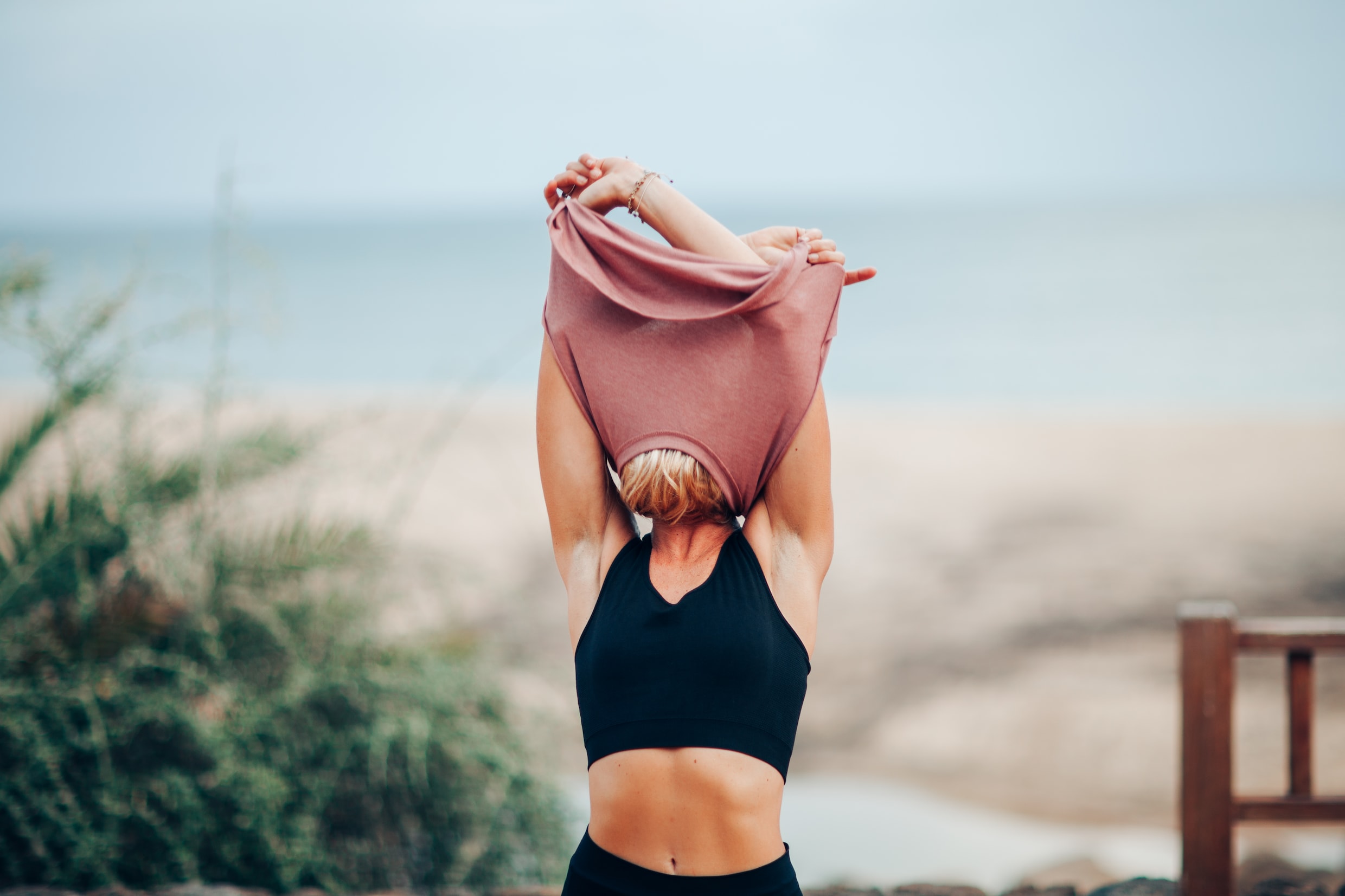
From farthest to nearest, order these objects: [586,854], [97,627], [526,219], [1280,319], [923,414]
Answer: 1. [526,219]
2. [1280,319]
3. [923,414]
4. [97,627]
5. [586,854]

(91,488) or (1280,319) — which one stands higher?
(1280,319)

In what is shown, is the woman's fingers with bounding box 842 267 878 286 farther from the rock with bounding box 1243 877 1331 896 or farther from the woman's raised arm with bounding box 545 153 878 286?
the rock with bounding box 1243 877 1331 896

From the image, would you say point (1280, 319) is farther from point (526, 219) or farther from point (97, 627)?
point (526, 219)

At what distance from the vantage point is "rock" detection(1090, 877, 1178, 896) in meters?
3.27

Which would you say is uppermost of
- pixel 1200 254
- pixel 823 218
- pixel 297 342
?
pixel 823 218

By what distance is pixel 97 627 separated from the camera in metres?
4.33

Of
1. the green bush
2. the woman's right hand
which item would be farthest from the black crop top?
the green bush

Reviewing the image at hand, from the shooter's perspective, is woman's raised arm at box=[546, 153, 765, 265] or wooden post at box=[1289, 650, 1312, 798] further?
wooden post at box=[1289, 650, 1312, 798]

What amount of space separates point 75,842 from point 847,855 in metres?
3.72

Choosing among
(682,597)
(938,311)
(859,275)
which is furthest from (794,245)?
(938,311)

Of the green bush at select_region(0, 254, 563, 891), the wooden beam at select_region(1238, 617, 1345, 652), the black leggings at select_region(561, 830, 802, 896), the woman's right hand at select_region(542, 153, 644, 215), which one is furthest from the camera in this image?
the green bush at select_region(0, 254, 563, 891)

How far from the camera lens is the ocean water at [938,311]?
4930 millimetres

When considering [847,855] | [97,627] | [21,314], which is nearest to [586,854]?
[97,627]

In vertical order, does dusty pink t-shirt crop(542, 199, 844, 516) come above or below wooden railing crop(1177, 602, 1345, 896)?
above
